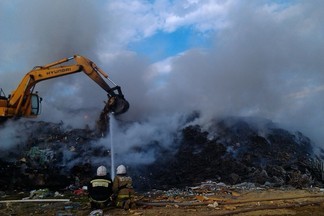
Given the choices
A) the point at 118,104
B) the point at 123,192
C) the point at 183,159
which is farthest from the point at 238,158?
the point at 123,192

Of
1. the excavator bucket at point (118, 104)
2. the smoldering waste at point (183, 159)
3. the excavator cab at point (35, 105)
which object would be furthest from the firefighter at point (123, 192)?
the excavator cab at point (35, 105)

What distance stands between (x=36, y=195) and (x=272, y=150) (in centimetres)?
1253

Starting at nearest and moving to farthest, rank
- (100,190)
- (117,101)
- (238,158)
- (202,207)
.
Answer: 1. (100,190)
2. (202,207)
3. (117,101)
4. (238,158)

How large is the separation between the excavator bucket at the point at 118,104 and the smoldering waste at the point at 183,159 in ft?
6.74

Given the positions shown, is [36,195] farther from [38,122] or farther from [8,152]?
[38,122]

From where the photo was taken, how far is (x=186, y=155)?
16625mm

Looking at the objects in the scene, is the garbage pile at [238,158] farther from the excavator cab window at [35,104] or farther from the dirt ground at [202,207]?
the excavator cab window at [35,104]

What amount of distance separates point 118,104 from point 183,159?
4.22 m

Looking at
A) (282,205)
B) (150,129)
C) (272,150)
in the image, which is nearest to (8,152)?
(150,129)

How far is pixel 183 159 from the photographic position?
1616 centimetres

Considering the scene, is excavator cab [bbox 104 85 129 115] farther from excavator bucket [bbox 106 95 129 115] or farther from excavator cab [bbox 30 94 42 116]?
excavator cab [bbox 30 94 42 116]

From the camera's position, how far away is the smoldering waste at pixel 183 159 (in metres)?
13.0

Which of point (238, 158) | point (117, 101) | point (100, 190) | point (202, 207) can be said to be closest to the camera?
point (100, 190)

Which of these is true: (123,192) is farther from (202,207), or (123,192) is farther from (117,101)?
(117,101)
